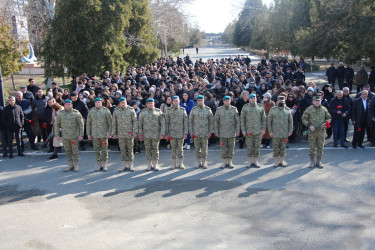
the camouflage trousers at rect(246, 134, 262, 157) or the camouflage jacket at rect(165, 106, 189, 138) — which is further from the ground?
the camouflage jacket at rect(165, 106, 189, 138)

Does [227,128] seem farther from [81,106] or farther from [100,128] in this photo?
[81,106]

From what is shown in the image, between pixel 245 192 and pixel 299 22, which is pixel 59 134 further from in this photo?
pixel 299 22

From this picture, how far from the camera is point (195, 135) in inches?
352

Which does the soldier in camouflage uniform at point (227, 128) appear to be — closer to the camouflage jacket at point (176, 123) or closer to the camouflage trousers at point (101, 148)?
the camouflage jacket at point (176, 123)

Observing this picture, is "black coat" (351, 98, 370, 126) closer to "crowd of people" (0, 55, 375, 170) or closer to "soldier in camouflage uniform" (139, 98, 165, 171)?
"crowd of people" (0, 55, 375, 170)

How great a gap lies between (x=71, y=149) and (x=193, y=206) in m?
3.94

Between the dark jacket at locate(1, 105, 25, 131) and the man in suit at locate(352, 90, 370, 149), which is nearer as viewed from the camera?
the man in suit at locate(352, 90, 370, 149)

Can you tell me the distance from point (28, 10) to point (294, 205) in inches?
1075

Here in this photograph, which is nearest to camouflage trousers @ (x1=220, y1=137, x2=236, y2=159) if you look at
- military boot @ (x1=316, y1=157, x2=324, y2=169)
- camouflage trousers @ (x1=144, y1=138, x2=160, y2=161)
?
camouflage trousers @ (x1=144, y1=138, x2=160, y2=161)

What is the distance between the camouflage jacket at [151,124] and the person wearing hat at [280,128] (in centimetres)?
263

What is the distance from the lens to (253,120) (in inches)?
348

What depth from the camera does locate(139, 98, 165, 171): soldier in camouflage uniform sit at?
8.86 metres

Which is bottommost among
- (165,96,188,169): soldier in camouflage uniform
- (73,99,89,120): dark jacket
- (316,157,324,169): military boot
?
(316,157,324,169): military boot

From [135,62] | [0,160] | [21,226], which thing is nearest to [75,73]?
[135,62]
